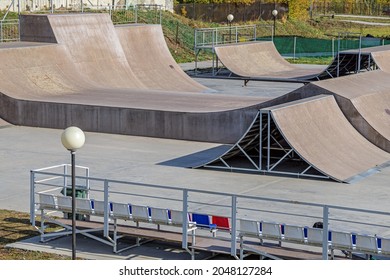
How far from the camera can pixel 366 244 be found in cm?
1216

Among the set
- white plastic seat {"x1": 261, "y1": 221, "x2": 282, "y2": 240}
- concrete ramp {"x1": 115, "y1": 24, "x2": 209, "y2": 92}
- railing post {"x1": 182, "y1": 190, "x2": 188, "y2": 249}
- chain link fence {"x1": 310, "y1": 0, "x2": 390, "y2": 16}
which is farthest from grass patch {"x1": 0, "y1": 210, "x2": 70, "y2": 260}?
chain link fence {"x1": 310, "y1": 0, "x2": 390, "y2": 16}

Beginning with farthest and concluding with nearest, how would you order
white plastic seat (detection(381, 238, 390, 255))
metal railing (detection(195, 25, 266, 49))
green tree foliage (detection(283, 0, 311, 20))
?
green tree foliage (detection(283, 0, 311, 20)) < metal railing (detection(195, 25, 266, 49)) < white plastic seat (detection(381, 238, 390, 255))

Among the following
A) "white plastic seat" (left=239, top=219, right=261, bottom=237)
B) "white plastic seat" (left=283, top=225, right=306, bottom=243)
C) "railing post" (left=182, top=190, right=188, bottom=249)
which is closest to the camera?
"white plastic seat" (left=283, top=225, right=306, bottom=243)

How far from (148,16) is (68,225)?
36.0 m

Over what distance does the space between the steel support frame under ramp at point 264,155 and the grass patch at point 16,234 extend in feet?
17.2

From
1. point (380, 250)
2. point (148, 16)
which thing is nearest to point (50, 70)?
point (380, 250)

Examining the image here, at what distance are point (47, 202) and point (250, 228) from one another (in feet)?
10.9

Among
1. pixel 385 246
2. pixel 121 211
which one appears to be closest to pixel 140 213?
pixel 121 211

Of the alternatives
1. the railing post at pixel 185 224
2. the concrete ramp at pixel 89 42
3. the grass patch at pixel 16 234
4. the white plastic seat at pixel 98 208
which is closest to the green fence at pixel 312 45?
the concrete ramp at pixel 89 42

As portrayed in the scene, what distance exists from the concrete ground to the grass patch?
286mm

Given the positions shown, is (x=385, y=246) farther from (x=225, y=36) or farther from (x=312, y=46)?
(x=225, y=36)

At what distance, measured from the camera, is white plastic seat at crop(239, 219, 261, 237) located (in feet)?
41.9

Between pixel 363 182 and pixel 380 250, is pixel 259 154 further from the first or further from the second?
pixel 380 250

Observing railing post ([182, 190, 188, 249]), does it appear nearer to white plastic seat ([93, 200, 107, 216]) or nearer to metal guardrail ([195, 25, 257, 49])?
white plastic seat ([93, 200, 107, 216])
